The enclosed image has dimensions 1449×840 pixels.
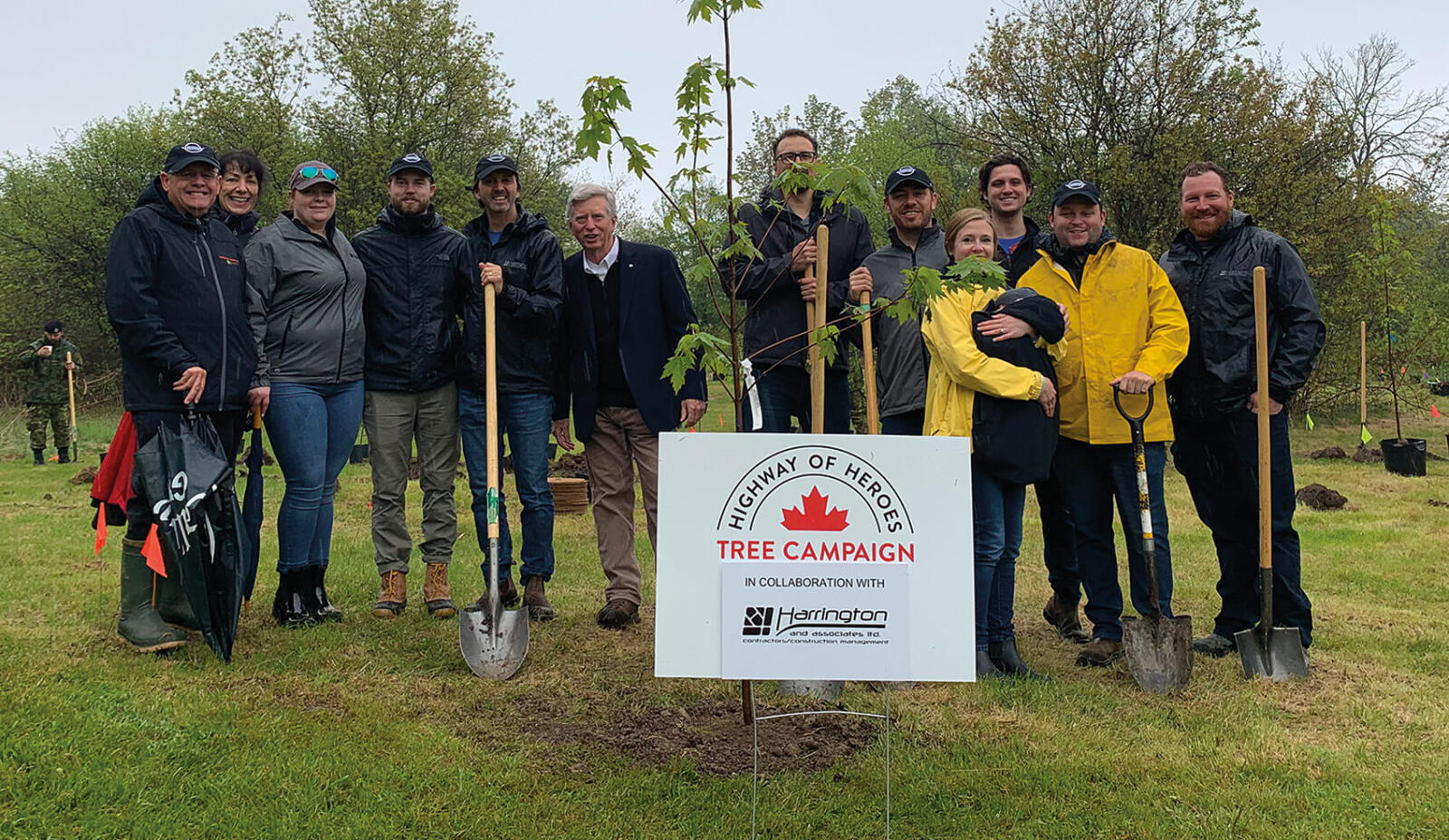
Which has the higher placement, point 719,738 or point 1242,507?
point 1242,507

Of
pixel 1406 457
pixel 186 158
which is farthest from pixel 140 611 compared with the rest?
pixel 1406 457

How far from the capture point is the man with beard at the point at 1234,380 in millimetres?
4766

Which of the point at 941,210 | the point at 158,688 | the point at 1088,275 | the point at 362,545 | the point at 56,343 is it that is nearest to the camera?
the point at 158,688

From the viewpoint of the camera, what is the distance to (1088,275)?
4664mm

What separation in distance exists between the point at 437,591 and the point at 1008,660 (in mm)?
3075

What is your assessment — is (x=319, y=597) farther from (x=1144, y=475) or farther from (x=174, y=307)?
(x=1144, y=475)

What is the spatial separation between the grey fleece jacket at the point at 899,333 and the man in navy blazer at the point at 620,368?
101cm

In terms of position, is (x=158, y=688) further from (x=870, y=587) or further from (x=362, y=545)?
(x=362, y=545)

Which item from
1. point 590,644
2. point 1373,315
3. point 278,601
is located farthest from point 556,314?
point 1373,315

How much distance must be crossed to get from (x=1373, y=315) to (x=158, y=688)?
2006cm

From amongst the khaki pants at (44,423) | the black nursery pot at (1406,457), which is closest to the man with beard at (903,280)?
the black nursery pot at (1406,457)

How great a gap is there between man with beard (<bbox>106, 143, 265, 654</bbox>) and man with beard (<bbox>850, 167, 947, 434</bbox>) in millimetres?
3032

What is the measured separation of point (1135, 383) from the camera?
4457 millimetres

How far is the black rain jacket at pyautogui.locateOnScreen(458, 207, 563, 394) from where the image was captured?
17.1ft
